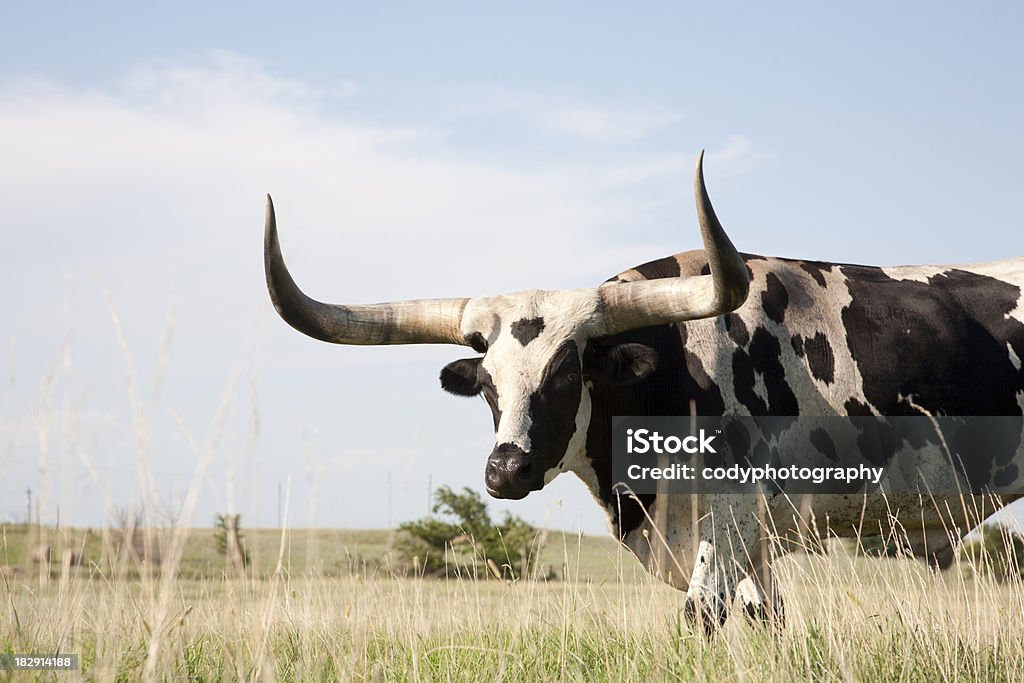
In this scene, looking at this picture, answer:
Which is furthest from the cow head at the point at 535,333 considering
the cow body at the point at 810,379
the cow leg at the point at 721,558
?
the cow leg at the point at 721,558

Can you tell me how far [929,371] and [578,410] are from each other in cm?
270

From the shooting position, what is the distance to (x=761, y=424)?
22.4 feet

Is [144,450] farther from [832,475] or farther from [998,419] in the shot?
[998,419]

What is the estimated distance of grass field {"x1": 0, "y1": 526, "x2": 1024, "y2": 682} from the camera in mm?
4672

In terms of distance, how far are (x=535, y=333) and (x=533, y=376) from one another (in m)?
0.32

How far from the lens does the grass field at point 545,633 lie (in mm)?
4672

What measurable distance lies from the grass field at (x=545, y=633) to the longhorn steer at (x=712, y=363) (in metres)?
0.38

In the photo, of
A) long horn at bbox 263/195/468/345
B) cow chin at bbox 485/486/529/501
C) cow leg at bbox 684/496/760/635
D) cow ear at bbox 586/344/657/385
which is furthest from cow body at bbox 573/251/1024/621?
long horn at bbox 263/195/468/345

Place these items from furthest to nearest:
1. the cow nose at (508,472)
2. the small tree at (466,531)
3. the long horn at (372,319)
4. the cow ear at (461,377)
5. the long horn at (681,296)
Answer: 1. the small tree at (466,531)
2. the long horn at (372,319)
3. the cow ear at (461,377)
4. the long horn at (681,296)
5. the cow nose at (508,472)

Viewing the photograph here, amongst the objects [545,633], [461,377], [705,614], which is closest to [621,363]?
[461,377]

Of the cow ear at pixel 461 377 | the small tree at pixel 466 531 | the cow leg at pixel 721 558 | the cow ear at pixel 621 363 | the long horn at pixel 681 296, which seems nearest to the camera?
the long horn at pixel 681 296

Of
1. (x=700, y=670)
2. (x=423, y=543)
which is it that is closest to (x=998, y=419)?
(x=700, y=670)

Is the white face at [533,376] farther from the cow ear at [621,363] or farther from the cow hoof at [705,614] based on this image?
the cow hoof at [705,614]

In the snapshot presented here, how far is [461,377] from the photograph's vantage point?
23.1ft
